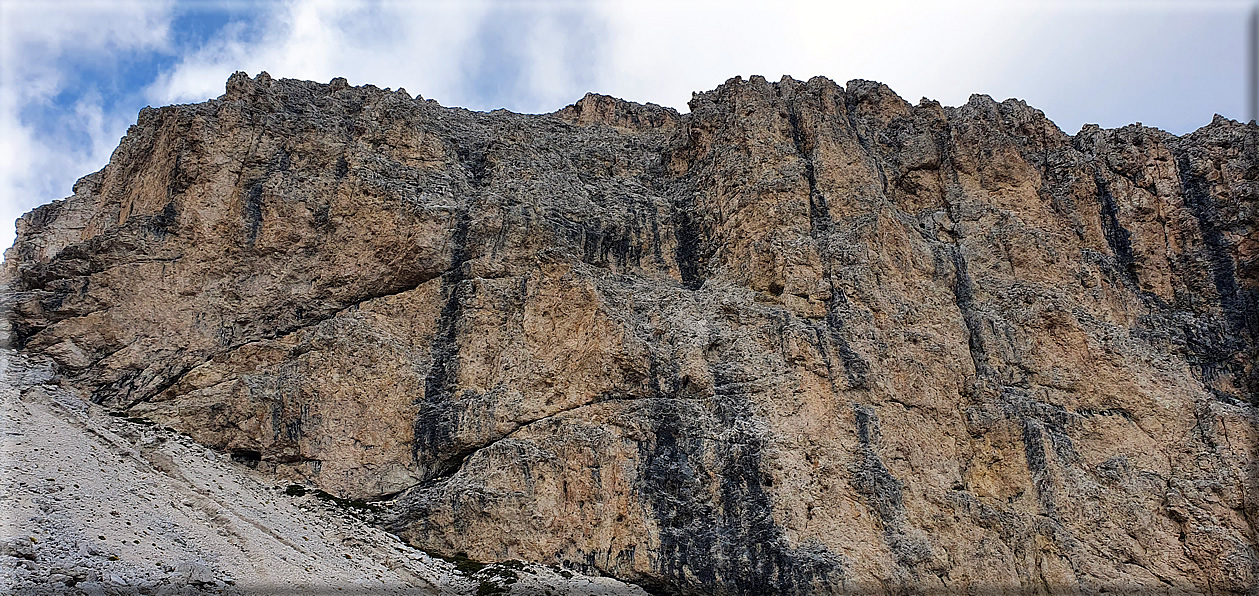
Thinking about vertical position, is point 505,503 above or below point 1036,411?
below

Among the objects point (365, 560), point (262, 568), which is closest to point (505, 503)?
point (365, 560)

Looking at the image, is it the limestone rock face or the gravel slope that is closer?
the gravel slope

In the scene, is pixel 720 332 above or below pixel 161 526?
above

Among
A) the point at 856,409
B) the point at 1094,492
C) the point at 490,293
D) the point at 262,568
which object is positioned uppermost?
the point at 490,293

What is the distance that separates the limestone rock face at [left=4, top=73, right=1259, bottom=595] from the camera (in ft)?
119

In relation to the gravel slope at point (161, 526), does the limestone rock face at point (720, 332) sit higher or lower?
higher

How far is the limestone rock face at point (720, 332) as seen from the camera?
119ft

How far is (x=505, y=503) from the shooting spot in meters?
36.6

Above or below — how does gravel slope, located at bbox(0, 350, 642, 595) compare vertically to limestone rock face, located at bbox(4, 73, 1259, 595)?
below

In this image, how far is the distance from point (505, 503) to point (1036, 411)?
26.1m

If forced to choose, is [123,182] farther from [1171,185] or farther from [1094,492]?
[1171,185]

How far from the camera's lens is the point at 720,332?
4222 cm

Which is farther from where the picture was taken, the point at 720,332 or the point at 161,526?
the point at 720,332

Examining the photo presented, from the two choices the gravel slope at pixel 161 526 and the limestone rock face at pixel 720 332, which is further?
the limestone rock face at pixel 720 332
